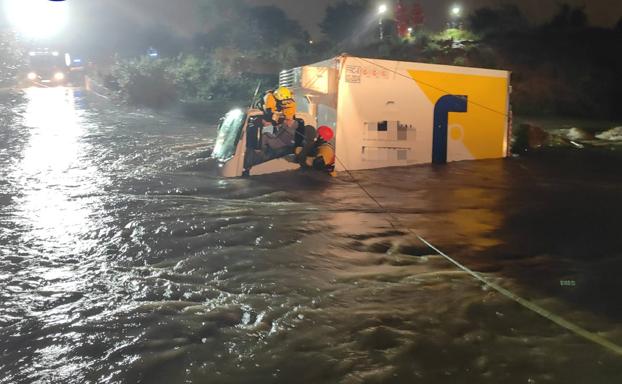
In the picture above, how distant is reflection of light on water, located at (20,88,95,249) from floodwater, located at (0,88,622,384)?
0.24ft

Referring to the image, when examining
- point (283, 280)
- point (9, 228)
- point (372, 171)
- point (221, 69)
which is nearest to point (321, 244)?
point (283, 280)

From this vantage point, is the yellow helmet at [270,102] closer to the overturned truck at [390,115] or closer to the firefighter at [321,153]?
the overturned truck at [390,115]

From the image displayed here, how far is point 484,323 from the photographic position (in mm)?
4637

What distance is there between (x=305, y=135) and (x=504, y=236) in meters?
4.99

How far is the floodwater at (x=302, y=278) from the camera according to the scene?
156 inches

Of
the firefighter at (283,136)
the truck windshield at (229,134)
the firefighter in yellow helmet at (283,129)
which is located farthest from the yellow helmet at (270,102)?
the truck windshield at (229,134)

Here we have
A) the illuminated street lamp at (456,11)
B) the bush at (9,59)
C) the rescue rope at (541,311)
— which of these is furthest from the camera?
the illuminated street lamp at (456,11)

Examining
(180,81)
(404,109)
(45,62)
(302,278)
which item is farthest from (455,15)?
(302,278)

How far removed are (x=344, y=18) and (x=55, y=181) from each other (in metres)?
59.5

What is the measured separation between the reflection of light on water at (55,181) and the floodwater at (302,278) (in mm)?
74

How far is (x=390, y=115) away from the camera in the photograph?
40.3ft

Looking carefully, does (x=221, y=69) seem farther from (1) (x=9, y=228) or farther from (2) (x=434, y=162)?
(1) (x=9, y=228)

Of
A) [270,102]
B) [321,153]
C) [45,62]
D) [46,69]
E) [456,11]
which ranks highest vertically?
[456,11]

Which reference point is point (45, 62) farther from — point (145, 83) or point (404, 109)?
point (404, 109)
